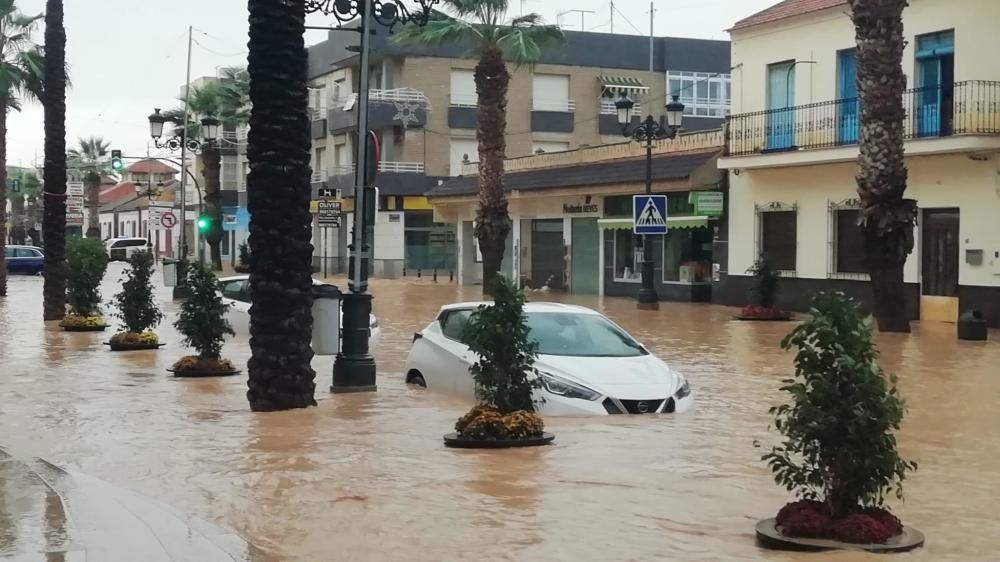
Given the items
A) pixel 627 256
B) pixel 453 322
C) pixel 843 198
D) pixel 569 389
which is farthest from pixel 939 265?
pixel 569 389

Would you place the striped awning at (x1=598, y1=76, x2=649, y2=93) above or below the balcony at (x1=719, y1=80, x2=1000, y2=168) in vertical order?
above

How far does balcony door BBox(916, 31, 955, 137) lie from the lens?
92.4 ft

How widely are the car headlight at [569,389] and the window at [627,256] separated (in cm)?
2804

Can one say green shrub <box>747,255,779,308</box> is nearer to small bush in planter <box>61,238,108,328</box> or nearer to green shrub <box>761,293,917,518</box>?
small bush in planter <box>61,238,108,328</box>

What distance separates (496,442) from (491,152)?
31026 millimetres

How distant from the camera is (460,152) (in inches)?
2356

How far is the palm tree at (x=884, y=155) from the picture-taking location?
25.3 metres

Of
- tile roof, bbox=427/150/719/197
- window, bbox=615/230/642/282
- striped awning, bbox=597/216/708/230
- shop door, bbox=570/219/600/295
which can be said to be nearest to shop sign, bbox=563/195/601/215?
shop door, bbox=570/219/600/295

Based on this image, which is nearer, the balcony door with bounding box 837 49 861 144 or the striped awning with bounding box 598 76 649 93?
the balcony door with bounding box 837 49 861 144

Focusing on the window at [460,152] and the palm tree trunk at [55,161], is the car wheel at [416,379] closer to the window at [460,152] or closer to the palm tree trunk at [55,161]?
the palm tree trunk at [55,161]

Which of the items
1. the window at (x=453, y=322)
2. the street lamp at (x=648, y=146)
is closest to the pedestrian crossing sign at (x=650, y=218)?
the street lamp at (x=648, y=146)

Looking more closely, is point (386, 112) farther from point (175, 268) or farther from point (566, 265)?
point (175, 268)

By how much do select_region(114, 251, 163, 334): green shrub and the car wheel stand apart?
26.3ft

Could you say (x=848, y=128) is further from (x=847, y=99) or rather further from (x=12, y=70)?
(x=12, y=70)
